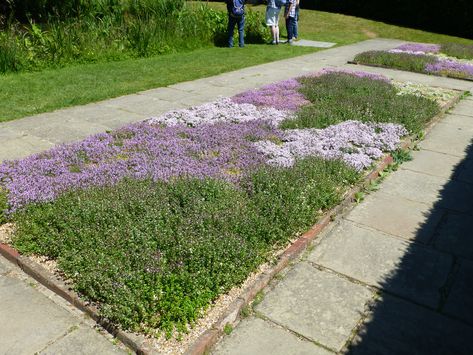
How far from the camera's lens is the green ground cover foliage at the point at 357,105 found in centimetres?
865

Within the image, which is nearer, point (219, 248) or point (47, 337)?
point (47, 337)

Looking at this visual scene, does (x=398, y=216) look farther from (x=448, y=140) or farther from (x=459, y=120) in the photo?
(x=459, y=120)

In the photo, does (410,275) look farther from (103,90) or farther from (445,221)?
(103,90)

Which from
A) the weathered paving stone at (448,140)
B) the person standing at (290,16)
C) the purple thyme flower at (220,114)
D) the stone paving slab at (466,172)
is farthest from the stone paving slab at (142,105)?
the person standing at (290,16)

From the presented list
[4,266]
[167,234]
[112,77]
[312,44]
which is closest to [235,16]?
[312,44]

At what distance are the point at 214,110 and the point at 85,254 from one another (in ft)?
17.7

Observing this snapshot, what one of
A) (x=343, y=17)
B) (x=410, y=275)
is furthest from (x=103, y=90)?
(x=343, y=17)

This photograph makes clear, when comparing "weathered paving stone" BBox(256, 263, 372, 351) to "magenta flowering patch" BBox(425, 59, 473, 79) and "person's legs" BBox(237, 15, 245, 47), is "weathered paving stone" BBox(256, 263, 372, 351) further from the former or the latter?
"person's legs" BBox(237, 15, 245, 47)

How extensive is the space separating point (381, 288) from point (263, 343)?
4.60ft

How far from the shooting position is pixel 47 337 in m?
3.61

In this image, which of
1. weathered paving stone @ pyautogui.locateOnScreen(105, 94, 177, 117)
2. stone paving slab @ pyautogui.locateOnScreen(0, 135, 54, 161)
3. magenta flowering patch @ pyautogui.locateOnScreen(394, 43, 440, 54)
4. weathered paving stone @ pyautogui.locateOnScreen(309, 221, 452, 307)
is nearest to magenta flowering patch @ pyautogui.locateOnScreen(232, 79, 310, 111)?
weathered paving stone @ pyautogui.locateOnScreen(105, 94, 177, 117)

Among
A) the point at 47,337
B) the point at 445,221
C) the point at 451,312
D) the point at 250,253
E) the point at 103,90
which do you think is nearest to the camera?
the point at 47,337

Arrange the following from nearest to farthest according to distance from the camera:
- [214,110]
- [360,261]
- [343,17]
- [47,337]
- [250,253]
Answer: [47,337] → [250,253] → [360,261] → [214,110] → [343,17]

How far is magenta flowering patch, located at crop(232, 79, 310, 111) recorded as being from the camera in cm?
974
